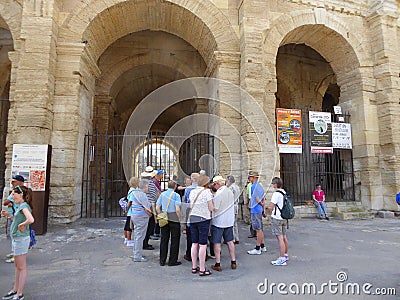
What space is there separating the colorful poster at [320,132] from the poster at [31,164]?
7.40 m

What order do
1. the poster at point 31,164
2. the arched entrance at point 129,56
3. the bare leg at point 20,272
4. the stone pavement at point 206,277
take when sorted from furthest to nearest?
1. the arched entrance at point 129,56
2. the poster at point 31,164
3. the stone pavement at point 206,277
4. the bare leg at point 20,272

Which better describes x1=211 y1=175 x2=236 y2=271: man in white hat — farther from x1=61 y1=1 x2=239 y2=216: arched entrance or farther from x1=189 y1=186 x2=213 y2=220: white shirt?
x1=61 y1=1 x2=239 y2=216: arched entrance

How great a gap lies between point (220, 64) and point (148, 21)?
2.90 metres

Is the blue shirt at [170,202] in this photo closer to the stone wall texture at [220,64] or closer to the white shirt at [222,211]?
the white shirt at [222,211]

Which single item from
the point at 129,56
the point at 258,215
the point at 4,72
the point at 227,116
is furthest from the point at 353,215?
the point at 4,72

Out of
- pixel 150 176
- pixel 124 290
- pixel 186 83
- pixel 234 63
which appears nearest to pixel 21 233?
pixel 124 290

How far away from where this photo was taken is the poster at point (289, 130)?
8.02m

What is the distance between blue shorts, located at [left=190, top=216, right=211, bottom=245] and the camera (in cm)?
366

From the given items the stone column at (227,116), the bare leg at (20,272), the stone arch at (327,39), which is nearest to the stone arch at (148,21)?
the stone column at (227,116)

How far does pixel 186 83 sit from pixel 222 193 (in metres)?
7.97

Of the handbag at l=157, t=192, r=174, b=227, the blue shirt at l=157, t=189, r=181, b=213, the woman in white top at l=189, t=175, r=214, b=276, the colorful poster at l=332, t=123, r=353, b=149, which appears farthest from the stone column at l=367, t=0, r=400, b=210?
the handbag at l=157, t=192, r=174, b=227

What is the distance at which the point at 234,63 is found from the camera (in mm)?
7812

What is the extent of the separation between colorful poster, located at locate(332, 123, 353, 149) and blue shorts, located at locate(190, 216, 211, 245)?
6.92 metres

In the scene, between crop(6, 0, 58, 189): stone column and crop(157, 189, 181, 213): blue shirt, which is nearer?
crop(157, 189, 181, 213): blue shirt
